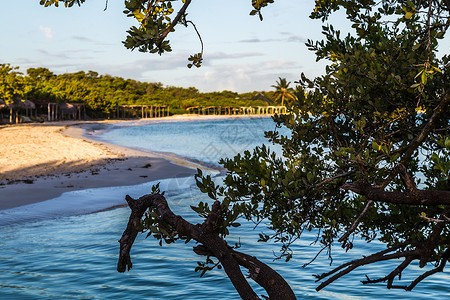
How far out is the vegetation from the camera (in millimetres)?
50609

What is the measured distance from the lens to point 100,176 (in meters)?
18.4

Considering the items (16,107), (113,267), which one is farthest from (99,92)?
(113,267)

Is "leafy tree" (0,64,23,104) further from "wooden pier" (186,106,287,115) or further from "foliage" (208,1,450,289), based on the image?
"wooden pier" (186,106,287,115)

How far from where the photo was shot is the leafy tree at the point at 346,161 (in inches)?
124

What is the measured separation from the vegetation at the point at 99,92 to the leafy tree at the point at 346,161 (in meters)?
48.6

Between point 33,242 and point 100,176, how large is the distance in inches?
340

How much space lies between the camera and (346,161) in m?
3.33

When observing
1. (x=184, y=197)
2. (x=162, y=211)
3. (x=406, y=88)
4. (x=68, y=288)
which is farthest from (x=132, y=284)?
(x=184, y=197)

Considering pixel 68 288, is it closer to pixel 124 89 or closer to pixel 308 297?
pixel 308 297

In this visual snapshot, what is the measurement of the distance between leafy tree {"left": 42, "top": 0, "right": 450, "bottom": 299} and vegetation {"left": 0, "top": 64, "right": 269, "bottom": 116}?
48628mm

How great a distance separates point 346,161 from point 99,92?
276 feet

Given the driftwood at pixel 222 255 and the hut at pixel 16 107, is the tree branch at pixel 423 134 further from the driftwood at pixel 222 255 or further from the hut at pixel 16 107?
the hut at pixel 16 107

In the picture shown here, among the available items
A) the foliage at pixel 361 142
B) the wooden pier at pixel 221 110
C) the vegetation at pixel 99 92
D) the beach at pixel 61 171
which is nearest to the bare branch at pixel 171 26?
the foliage at pixel 361 142

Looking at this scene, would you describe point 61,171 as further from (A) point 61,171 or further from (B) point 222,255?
(B) point 222,255
